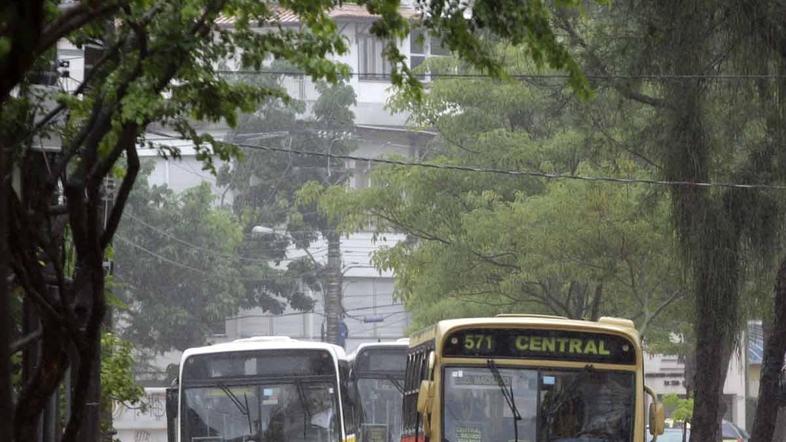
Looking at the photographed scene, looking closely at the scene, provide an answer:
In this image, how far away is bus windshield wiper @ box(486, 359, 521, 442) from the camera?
1438 cm

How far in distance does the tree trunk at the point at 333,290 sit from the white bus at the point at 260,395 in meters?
29.5

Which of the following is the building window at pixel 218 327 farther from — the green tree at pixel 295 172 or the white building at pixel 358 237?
the green tree at pixel 295 172

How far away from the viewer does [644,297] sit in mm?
28328

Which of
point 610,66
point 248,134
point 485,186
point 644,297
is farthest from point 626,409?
point 248,134

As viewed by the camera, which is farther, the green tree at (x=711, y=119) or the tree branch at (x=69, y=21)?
the green tree at (x=711, y=119)

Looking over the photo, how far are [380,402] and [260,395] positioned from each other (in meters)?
6.78

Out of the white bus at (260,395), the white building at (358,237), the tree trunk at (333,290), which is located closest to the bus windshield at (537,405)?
the white bus at (260,395)

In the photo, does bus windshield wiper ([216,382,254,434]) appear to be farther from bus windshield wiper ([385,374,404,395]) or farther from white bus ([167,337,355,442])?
bus windshield wiper ([385,374,404,395])

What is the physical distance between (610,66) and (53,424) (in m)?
9.72

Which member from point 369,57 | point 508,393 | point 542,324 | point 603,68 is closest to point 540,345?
point 542,324

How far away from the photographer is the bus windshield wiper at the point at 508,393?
566 inches

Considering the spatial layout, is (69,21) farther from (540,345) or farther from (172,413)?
(172,413)

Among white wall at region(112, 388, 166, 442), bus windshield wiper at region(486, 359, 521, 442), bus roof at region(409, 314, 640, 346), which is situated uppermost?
bus roof at region(409, 314, 640, 346)

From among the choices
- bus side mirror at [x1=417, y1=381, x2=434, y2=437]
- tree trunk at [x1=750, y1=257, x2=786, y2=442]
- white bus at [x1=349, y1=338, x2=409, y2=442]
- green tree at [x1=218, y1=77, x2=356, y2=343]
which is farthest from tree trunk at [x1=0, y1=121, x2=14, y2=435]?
green tree at [x1=218, y1=77, x2=356, y2=343]
